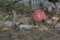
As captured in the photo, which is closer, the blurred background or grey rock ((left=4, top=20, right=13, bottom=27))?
the blurred background

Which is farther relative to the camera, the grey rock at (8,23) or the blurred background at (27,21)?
the grey rock at (8,23)

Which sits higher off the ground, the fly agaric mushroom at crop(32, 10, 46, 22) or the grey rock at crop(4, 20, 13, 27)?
the fly agaric mushroom at crop(32, 10, 46, 22)

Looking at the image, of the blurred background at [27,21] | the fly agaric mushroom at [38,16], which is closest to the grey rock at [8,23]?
the blurred background at [27,21]

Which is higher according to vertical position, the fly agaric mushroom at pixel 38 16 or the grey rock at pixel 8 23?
the fly agaric mushroom at pixel 38 16

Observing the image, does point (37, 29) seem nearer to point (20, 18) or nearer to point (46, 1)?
point (20, 18)

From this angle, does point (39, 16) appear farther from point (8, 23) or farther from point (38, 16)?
point (8, 23)

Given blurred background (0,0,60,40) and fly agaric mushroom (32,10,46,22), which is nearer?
blurred background (0,0,60,40)

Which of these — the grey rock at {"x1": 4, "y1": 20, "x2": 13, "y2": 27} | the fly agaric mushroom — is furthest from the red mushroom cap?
the grey rock at {"x1": 4, "y1": 20, "x2": 13, "y2": 27}

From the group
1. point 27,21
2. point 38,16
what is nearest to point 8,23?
point 27,21

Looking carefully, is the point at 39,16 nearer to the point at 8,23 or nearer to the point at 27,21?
the point at 27,21

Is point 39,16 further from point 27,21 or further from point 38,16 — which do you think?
point 27,21

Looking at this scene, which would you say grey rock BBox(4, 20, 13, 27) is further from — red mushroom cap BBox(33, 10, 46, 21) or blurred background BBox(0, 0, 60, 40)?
red mushroom cap BBox(33, 10, 46, 21)

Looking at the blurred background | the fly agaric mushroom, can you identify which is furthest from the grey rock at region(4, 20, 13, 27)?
the fly agaric mushroom

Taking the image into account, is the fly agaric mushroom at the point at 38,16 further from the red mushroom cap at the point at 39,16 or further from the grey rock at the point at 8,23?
the grey rock at the point at 8,23
